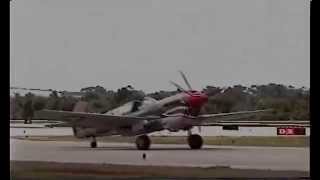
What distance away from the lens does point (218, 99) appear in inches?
269

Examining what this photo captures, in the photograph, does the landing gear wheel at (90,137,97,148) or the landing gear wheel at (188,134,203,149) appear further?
the landing gear wheel at (90,137,97,148)

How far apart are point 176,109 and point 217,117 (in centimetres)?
61

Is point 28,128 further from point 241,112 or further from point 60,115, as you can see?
point 241,112

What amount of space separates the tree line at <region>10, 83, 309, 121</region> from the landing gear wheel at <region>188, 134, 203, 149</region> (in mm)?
469

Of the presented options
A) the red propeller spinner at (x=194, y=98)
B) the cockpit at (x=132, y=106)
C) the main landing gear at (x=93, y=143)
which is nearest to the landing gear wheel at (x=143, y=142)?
the cockpit at (x=132, y=106)

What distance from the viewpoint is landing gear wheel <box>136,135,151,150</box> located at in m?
Answer: 7.15

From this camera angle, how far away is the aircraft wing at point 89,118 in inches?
258

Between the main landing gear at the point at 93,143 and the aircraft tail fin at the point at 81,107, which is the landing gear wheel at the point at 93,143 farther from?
the aircraft tail fin at the point at 81,107

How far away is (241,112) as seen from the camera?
6852 mm

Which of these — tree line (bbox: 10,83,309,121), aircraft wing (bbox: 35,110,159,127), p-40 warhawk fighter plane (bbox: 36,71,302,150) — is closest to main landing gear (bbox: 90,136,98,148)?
p-40 warhawk fighter plane (bbox: 36,71,302,150)

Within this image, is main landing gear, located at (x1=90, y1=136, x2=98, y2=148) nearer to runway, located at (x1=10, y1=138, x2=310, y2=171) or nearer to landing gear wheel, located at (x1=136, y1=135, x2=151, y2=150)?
runway, located at (x1=10, y1=138, x2=310, y2=171)

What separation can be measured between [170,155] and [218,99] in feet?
2.81

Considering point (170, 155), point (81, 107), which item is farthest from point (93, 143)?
point (170, 155)

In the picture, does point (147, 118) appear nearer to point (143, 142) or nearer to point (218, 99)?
point (143, 142)
